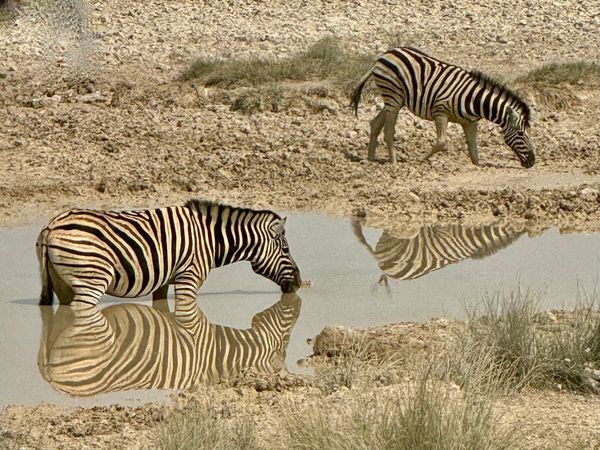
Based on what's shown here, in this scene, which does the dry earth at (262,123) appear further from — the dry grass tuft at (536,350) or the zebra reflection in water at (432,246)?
the dry grass tuft at (536,350)

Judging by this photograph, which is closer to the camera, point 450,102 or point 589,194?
point 589,194

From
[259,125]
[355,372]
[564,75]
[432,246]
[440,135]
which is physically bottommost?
[355,372]

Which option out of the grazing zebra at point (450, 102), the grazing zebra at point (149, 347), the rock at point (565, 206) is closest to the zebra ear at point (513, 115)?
the grazing zebra at point (450, 102)

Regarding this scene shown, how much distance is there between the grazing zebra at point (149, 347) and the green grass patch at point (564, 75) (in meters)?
8.67

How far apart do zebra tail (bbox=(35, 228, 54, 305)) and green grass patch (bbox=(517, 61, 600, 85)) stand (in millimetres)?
9851

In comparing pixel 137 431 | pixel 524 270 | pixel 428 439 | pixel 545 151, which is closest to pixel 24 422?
pixel 137 431

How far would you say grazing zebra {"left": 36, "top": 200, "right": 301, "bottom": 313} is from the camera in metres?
10.4

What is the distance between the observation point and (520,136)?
52.4ft

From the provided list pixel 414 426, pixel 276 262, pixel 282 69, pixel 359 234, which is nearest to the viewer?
pixel 414 426

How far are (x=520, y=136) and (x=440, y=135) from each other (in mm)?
1014

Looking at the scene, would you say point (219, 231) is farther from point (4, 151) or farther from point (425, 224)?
point (4, 151)

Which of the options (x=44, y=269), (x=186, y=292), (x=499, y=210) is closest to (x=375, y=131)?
(x=499, y=210)

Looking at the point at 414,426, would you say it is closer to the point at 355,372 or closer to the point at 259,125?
the point at 355,372

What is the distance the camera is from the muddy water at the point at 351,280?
9773mm
